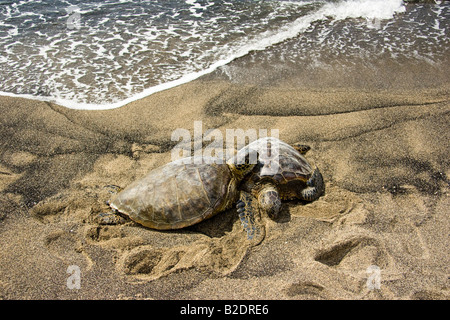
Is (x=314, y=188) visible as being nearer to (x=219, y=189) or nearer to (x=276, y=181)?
(x=276, y=181)

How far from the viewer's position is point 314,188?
11.0ft

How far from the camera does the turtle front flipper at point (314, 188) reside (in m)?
3.31

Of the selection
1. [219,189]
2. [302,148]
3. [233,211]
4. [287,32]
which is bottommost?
[233,211]

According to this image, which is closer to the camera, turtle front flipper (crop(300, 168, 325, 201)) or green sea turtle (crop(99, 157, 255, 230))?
green sea turtle (crop(99, 157, 255, 230))

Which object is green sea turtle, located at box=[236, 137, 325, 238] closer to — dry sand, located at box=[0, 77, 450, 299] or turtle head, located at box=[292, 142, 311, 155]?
dry sand, located at box=[0, 77, 450, 299]

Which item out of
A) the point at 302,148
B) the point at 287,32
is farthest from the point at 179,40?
the point at 302,148

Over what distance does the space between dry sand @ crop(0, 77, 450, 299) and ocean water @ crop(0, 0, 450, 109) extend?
0.74 m

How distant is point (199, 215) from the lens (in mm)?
3014

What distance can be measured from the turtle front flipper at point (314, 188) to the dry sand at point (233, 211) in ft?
0.27

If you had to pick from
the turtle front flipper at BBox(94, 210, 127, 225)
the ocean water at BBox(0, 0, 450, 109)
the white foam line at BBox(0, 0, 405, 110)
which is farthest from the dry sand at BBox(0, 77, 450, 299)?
the ocean water at BBox(0, 0, 450, 109)

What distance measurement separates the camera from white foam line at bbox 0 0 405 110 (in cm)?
492

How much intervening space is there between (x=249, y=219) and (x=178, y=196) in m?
0.73

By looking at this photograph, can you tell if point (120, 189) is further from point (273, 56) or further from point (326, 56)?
point (326, 56)
